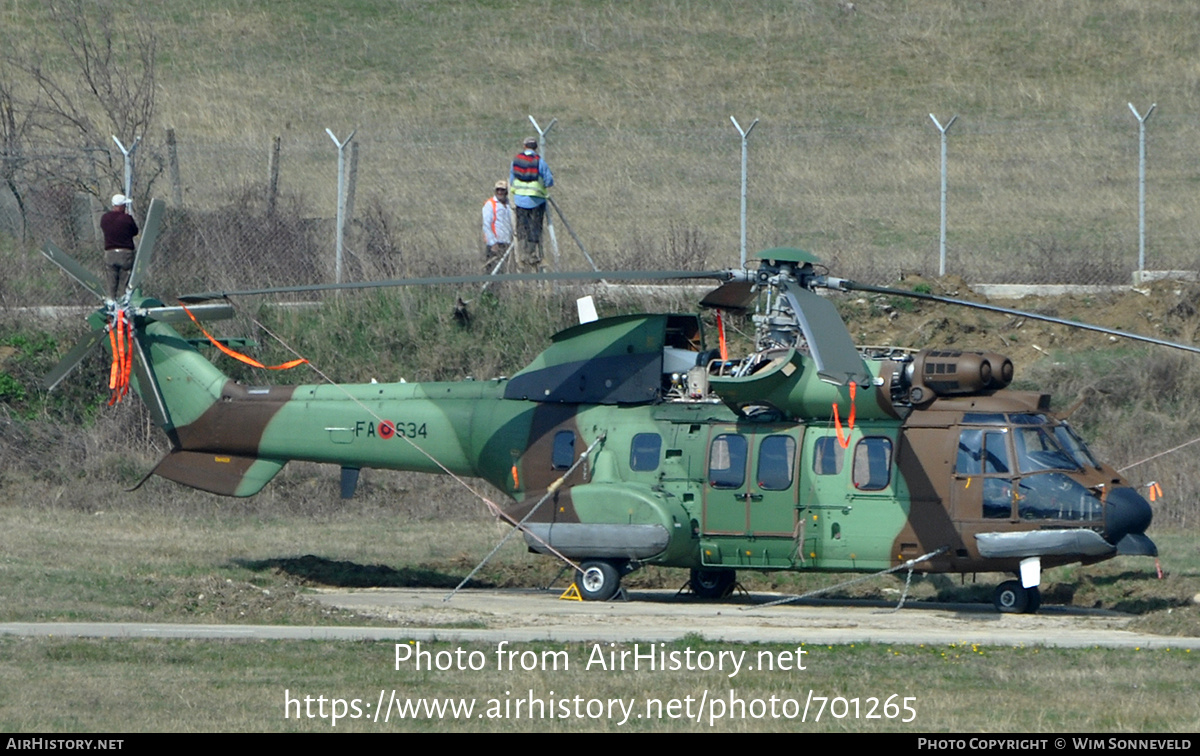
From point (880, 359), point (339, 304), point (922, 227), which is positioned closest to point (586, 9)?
point (922, 227)

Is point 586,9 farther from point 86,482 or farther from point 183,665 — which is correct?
point 183,665

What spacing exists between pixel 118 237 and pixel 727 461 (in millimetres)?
12400

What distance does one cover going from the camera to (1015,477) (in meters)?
15.0

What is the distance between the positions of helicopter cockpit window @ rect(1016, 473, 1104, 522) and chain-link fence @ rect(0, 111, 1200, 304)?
1160 centimetres

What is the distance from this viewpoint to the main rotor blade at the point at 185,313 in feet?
58.2

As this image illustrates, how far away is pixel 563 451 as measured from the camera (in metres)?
16.9

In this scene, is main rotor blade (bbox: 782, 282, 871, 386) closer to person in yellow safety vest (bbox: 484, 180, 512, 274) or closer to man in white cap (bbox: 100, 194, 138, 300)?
person in yellow safety vest (bbox: 484, 180, 512, 274)

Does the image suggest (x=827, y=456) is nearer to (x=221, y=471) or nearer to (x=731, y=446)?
(x=731, y=446)

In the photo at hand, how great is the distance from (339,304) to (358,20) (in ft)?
93.8

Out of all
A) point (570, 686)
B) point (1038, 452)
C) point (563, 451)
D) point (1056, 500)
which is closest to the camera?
point (570, 686)

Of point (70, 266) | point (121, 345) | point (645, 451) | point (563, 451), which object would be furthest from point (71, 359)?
point (645, 451)

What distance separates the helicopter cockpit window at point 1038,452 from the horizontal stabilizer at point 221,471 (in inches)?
338

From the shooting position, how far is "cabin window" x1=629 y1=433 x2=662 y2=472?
16.5 metres

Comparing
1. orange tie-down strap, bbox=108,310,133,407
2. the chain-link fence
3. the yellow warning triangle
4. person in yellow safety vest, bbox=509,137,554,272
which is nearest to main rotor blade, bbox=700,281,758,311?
the yellow warning triangle
